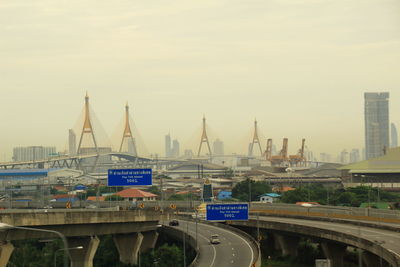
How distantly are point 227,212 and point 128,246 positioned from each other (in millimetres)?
10203

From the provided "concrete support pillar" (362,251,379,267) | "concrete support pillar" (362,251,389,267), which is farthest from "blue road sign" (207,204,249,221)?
"concrete support pillar" (362,251,389,267)

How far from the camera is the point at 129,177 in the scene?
7288 centimetres

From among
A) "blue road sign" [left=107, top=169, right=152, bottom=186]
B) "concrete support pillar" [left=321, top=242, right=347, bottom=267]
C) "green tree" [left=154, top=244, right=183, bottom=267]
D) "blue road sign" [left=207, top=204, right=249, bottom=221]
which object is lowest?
"green tree" [left=154, top=244, right=183, bottom=267]

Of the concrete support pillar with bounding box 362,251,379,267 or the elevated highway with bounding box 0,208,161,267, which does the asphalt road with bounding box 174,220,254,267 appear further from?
the concrete support pillar with bounding box 362,251,379,267

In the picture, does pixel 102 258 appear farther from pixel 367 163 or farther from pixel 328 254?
pixel 367 163

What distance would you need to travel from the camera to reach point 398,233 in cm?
6184

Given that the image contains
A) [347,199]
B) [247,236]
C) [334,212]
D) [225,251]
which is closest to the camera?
[225,251]

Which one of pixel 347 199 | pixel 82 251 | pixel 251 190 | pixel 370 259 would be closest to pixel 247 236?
pixel 370 259

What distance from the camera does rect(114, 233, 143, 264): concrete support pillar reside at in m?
69.2

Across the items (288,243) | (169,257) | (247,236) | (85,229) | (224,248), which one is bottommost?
(169,257)

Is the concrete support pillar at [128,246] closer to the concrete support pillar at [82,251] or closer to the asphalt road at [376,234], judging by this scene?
the concrete support pillar at [82,251]

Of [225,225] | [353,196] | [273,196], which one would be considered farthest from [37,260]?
[273,196]

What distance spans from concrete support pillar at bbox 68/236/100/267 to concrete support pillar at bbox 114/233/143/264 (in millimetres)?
8260

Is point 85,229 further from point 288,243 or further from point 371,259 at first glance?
point 288,243
